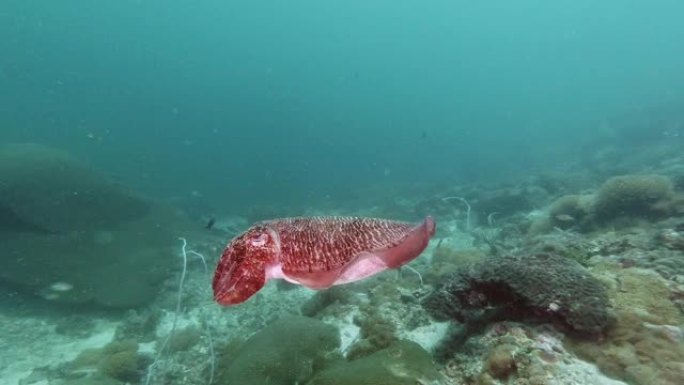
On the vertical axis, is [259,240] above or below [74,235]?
above

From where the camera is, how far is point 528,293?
365 centimetres

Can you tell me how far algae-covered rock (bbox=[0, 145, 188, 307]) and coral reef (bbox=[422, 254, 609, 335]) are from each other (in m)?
10.1

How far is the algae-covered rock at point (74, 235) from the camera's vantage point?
35.7 ft

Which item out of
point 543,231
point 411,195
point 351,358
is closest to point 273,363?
point 351,358

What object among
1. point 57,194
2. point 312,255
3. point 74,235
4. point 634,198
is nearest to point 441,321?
point 312,255

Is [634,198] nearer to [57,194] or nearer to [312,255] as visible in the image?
[312,255]

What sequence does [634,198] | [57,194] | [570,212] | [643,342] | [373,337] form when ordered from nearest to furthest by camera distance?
1. [643,342]
2. [373,337]
3. [634,198]
4. [570,212]
5. [57,194]

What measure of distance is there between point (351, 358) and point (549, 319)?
242 centimetres

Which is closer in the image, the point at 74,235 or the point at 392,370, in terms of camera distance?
the point at 392,370

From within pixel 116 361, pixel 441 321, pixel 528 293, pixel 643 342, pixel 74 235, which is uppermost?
pixel 528 293

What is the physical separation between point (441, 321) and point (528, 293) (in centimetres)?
164

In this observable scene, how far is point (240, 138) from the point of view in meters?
71.4

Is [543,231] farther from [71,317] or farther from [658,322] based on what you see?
[71,317]

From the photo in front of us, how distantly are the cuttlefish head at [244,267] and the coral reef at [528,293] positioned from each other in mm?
2613
